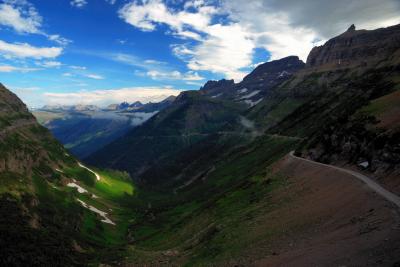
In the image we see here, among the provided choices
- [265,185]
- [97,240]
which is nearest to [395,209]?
[265,185]

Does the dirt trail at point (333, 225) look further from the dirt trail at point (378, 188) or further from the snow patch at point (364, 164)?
the snow patch at point (364, 164)

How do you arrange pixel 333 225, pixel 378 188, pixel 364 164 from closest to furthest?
pixel 333 225
pixel 378 188
pixel 364 164

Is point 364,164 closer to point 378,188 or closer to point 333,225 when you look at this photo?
point 378,188

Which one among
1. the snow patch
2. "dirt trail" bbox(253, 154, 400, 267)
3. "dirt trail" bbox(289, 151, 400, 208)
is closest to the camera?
"dirt trail" bbox(253, 154, 400, 267)

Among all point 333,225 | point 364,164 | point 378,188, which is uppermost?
point 364,164

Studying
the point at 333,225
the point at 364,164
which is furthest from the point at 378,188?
the point at 364,164

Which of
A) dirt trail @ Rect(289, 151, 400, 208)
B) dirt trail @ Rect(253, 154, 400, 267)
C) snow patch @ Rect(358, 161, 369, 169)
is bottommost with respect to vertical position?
dirt trail @ Rect(253, 154, 400, 267)

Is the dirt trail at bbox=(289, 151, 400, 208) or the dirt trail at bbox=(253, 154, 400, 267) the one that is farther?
the dirt trail at bbox=(289, 151, 400, 208)

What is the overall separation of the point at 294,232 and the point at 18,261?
8569 centimetres

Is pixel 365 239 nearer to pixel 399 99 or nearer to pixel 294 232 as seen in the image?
pixel 294 232

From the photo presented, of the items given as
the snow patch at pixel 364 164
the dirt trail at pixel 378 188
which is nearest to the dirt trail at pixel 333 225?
the dirt trail at pixel 378 188

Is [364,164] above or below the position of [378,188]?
above

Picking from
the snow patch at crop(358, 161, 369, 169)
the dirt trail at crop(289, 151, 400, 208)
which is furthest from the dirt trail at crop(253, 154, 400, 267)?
the snow patch at crop(358, 161, 369, 169)

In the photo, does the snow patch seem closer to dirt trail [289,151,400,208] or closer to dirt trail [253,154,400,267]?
dirt trail [289,151,400,208]
